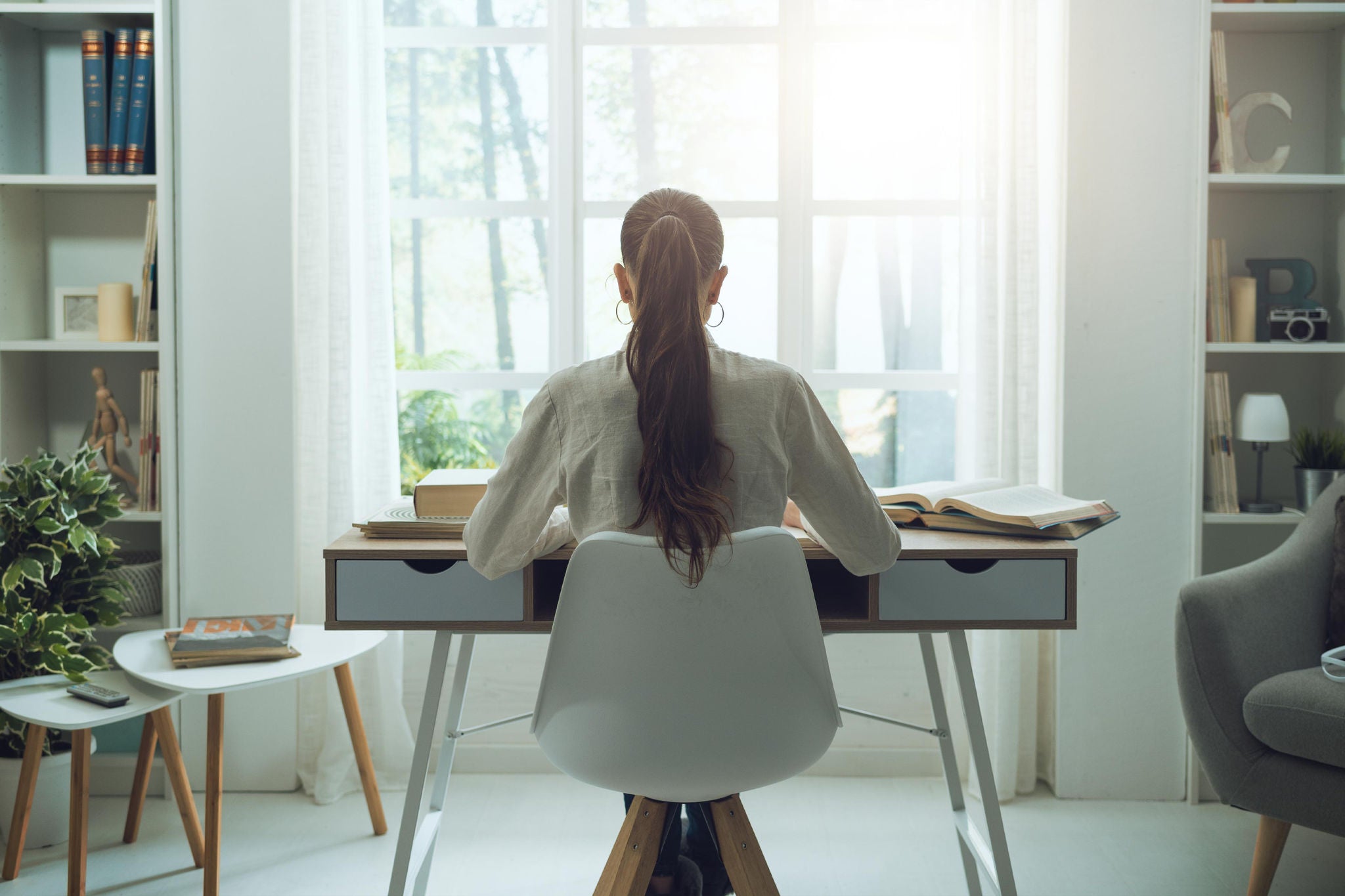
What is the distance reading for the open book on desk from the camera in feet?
5.27

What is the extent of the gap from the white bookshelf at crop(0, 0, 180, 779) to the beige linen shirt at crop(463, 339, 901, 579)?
1539mm

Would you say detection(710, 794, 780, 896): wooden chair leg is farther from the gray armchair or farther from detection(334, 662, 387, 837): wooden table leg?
detection(334, 662, 387, 837): wooden table leg

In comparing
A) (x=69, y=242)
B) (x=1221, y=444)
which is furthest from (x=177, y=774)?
(x=1221, y=444)

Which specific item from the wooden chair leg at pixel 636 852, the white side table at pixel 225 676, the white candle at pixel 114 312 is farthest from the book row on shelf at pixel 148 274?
the wooden chair leg at pixel 636 852

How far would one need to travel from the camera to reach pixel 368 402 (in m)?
2.64

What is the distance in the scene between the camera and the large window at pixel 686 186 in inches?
107

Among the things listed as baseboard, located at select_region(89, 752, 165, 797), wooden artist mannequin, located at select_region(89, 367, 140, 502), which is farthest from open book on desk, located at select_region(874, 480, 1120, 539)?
baseboard, located at select_region(89, 752, 165, 797)

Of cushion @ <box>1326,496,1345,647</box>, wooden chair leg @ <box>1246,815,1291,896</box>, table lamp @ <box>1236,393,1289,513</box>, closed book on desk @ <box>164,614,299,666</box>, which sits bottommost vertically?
wooden chair leg @ <box>1246,815,1291,896</box>

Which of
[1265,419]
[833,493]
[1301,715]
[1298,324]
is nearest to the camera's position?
[833,493]

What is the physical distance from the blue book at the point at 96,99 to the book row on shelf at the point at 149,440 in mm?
515

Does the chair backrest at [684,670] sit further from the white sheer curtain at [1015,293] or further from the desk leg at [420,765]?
the white sheer curtain at [1015,293]

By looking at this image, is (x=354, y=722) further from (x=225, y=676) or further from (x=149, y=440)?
(x=149, y=440)

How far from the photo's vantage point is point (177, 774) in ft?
7.06

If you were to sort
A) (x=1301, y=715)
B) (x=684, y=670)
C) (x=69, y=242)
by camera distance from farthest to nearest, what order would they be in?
1. (x=69, y=242)
2. (x=1301, y=715)
3. (x=684, y=670)
